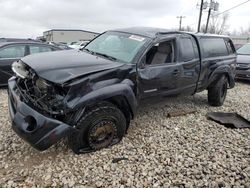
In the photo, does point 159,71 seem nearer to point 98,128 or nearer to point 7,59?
point 98,128

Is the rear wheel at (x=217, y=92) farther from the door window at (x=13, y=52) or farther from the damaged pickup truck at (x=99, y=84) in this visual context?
the door window at (x=13, y=52)

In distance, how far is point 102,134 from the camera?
372 centimetres

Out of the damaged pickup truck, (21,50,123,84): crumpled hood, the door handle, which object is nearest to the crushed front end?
the damaged pickup truck

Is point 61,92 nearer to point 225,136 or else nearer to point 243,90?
point 225,136

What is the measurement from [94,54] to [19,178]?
7.35 ft

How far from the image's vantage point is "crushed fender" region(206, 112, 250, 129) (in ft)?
16.9

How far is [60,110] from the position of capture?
124 inches

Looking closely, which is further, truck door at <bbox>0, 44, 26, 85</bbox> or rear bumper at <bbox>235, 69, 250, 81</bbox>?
rear bumper at <bbox>235, 69, 250, 81</bbox>

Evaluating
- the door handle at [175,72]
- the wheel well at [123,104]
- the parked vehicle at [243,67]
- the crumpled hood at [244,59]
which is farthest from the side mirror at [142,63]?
the crumpled hood at [244,59]

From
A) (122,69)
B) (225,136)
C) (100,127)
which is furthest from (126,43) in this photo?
(225,136)

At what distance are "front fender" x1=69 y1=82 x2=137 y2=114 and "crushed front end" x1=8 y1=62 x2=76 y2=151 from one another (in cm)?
23

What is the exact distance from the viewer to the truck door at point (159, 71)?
13.6 ft

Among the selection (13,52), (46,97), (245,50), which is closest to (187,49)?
(46,97)

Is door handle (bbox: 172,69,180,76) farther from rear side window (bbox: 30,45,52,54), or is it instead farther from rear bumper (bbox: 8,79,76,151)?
rear side window (bbox: 30,45,52,54)
